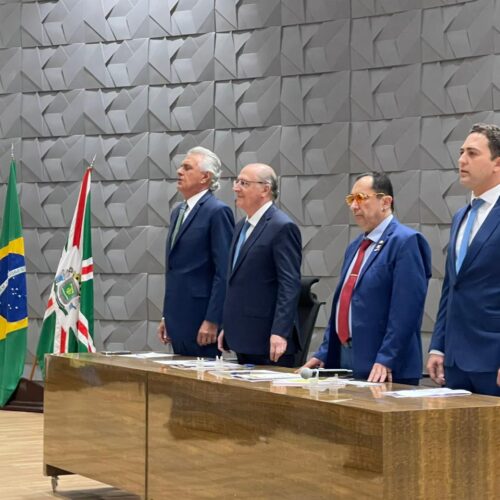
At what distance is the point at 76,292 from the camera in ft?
24.6

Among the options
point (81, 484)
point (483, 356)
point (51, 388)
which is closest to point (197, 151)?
point (51, 388)

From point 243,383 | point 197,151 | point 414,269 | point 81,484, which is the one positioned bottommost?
point 81,484

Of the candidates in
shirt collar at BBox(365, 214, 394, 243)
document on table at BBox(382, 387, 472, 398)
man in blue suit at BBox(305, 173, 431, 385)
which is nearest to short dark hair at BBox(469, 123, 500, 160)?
man in blue suit at BBox(305, 173, 431, 385)

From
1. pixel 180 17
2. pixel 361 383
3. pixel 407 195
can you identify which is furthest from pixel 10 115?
pixel 361 383

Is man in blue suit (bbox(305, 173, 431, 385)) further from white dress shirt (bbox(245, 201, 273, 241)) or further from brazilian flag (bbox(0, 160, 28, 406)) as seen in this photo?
brazilian flag (bbox(0, 160, 28, 406))

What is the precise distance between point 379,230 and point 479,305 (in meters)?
0.69

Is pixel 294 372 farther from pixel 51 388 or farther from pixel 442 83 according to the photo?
pixel 442 83

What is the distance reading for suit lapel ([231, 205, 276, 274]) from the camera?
4.89 metres

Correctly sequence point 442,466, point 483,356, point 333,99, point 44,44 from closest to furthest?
point 442,466 → point 483,356 → point 333,99 → point 44,44

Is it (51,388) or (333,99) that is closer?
(51,388)

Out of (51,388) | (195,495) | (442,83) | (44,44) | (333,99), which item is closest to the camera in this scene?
(195,495)

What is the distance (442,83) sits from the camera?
6.55 m

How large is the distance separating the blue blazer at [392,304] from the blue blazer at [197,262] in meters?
1.28

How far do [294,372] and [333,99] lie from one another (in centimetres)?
322
